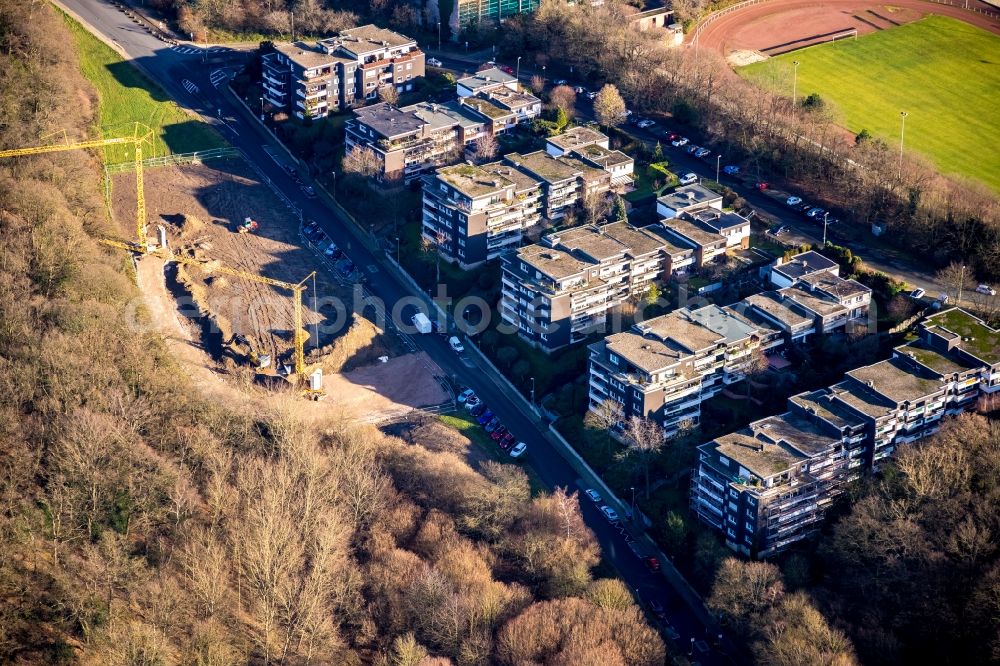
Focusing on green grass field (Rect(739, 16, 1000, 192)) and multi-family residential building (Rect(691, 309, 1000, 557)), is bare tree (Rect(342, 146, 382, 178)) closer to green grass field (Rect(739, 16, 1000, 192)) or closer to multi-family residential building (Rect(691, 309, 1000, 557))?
green grass field (Rect(739, 16, 1000, 192))

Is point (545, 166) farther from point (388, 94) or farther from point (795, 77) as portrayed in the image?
point (795, 77)

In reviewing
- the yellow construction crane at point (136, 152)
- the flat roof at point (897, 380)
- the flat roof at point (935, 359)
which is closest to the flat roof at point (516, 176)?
the yellow construction crane at point (136, 152)

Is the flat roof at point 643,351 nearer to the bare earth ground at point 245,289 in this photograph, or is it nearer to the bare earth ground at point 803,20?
the bare earth ground at point 245,289

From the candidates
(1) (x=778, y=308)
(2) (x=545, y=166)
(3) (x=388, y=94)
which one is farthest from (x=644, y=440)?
(3) (x=388, y=94)

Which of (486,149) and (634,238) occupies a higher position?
(486,149)

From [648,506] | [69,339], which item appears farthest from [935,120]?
[69,339]

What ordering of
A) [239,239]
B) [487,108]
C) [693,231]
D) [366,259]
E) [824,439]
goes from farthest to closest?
[487,108], [239,239], [366,259], [693,231], [824,439]

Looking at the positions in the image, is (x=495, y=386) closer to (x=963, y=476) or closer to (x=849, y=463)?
(x=849, y=463)
